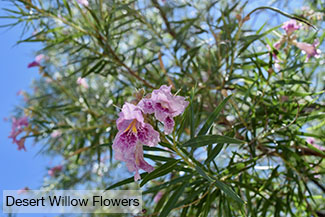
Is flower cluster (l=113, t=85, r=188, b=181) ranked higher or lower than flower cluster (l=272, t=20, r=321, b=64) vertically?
lower

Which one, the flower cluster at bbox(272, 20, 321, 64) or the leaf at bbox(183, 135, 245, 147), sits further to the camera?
the flower cluster at bbox(272, 20, 321, 64)

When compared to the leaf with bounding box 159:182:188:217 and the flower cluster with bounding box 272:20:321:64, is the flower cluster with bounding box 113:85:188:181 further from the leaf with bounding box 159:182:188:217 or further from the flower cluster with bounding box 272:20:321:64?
the flower cluster with bounding box 272:20:321:64

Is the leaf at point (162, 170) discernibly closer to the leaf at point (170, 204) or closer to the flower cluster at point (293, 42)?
the leaf at point (170, 204)

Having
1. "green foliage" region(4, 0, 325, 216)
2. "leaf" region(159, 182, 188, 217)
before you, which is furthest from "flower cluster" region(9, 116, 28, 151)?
"leaf" region(159, 182, 188, 217)

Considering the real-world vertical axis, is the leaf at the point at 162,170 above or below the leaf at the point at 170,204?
above

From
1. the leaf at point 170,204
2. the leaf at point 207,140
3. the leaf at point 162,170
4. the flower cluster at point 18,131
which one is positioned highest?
the flower cluster at point 18,131

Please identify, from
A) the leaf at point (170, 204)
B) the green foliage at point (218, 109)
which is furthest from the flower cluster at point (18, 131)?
the leaf at point (170, 204)

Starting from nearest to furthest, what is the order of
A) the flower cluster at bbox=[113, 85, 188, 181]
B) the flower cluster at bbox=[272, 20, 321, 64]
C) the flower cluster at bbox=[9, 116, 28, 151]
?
the flower cluster at bbox=[113, 85, 188, 181] < the flower cluster at bbox=[272, 20, 321, 64] < the flower cluster at bbox=[9, 116, 28, 151]

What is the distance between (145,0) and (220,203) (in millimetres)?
926

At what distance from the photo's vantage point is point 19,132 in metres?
1.45

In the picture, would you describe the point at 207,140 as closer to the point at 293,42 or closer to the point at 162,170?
the point at 162,170

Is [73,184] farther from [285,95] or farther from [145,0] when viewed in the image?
[285,95]

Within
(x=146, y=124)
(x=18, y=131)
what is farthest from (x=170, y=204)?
(x=18, y=131)

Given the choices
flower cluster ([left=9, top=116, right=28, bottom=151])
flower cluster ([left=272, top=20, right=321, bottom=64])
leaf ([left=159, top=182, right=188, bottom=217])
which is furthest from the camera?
flower cluster ([left=9, top=116, right=28, bottom=151])
